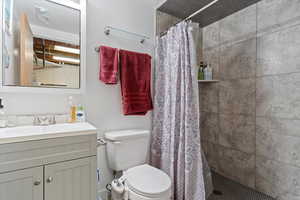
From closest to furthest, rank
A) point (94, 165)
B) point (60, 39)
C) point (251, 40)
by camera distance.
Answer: point (94, 165) → point (60, 39) → point (251, 40)

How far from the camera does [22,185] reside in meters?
0.91

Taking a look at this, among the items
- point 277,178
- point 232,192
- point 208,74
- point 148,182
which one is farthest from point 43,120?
point 277,178

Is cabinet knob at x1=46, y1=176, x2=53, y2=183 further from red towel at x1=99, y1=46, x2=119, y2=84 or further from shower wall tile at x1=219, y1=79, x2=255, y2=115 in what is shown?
shower wall tile at x1=219, y1=79, x2=255, y2=115

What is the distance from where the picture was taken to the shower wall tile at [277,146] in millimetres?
1535

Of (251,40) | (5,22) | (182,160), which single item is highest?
(251,40)

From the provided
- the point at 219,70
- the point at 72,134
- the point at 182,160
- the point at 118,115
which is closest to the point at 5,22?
the point at 72,134

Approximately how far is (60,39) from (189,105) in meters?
1.34

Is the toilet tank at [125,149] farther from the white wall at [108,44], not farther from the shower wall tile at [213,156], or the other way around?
the shower wall tile at [213,156]

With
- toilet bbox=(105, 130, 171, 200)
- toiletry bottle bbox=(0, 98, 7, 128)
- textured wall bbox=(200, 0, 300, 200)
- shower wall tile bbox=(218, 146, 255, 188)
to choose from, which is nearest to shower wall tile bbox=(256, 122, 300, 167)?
textured wall bbox=(200, 0, 300, 200)

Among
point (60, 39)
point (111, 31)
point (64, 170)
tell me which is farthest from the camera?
point (111, 31)

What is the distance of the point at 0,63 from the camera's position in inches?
46.4

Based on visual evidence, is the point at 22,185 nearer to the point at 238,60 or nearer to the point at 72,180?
the point at 72,180

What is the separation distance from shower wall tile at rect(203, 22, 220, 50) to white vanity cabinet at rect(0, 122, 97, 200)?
6.90 feet

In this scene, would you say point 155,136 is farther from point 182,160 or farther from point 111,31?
point 111,31
